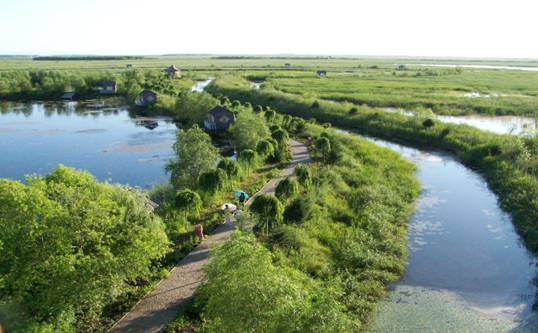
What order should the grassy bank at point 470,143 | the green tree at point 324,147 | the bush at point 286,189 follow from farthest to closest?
the green tree at point 324,147 < the grassy bank at point 470,143 < the bush at point 286,189

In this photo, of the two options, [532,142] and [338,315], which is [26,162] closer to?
[338,315]

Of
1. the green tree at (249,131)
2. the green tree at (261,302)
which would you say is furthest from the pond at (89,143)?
the green tree at (261,302)

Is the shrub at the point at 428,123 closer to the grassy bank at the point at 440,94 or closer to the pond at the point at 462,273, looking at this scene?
the grassy bank at the point at 440,94

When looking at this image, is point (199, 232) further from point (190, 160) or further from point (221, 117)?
point (221, 117)

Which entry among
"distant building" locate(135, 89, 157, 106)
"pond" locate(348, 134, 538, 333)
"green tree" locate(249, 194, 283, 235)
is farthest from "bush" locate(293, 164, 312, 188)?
"distant building" locate(135, 89, 157, 106)

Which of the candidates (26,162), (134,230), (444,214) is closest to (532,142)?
(444,214)

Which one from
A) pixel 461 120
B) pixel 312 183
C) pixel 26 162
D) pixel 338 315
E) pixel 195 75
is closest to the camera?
pixel 338 315

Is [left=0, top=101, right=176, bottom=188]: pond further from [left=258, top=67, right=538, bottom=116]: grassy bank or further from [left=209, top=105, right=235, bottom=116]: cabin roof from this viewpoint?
[left=258, top=67, right=538, bottom=116]: grassy bank
